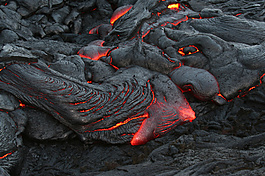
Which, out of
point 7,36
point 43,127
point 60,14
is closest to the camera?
point 43,127

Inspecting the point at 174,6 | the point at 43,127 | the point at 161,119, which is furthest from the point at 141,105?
the point at 174,6

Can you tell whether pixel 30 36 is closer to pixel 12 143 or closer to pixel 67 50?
pixel 67 50

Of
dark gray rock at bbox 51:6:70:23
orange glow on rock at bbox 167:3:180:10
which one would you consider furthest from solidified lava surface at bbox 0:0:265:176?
dark gray rock at bbox 51:6:70:23

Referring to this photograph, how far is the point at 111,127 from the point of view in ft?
10.3

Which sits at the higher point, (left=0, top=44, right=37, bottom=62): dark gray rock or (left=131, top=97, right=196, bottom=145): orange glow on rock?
(left=0, top=44, right=37, bottom=62): dark gray rock

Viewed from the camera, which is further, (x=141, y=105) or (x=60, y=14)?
(x=60, y=14)

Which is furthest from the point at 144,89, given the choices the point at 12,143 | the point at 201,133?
the point at 12,143

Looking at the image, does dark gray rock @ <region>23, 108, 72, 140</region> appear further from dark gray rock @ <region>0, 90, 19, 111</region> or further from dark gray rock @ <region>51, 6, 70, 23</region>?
dark gray rock @ <region>51, 6, 70, 23</region>

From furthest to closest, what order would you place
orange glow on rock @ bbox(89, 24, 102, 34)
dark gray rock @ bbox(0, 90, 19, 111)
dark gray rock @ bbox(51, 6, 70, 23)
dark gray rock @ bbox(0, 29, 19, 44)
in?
1. orange glow on rock @ bbox(89, 24, 102, 34)
2. dark gray rock @ bbox(51, 6, 70, 23)
3. dark gray rock @ bbox(0, 29, 19, 44)
4. dark gray rock @ bbox(0, 90, 19, 111)

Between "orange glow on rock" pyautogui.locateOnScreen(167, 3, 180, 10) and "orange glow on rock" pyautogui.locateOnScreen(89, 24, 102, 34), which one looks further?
"orange glow on rock" pyautogui.locateOnScreen(89, 24, 102, 34)

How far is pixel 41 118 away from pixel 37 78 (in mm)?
561

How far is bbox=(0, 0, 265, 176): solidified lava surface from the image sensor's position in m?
2.62

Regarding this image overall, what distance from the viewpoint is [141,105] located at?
326 cm

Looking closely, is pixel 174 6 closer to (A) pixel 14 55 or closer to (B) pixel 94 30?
(B) pixel 94 30
